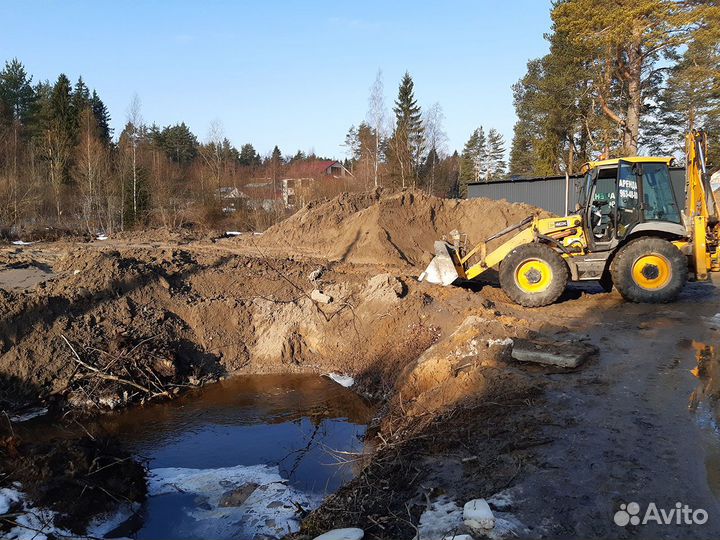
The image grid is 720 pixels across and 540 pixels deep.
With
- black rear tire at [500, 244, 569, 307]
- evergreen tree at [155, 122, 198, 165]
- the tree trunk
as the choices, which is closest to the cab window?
black rear tire at [500, 244, 569, 307]

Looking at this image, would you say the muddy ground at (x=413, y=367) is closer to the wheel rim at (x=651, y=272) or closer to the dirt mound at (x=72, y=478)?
the dirt mound at (x=72, y=478)

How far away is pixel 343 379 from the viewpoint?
402 inches

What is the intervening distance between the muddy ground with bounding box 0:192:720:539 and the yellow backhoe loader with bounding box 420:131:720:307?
0.51 meters

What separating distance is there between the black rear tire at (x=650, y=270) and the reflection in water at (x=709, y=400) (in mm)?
1881

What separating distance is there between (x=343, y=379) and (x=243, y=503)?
414 cm

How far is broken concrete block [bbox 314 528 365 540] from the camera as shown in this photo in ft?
13.8

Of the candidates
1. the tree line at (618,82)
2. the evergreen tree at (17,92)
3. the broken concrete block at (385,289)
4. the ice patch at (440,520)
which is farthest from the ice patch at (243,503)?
the evergreen tree at (17,92)

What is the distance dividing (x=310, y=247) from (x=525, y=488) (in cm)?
1408

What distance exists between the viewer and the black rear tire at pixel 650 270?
32.3ft

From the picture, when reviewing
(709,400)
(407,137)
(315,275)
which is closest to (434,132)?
(407,137)

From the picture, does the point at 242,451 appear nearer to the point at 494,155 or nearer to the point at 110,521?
the point at 110,521

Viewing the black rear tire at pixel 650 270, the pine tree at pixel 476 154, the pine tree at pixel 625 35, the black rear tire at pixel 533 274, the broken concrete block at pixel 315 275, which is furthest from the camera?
the pine tree at pixel 476 154

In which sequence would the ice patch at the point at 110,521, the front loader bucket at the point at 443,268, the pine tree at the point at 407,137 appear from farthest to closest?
the pine tree at the point at 407,137, the front loader bucket at the point at 443,268, the ice patch at the point at 110,521

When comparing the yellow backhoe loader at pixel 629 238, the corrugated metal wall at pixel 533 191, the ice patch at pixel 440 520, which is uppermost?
the corrugated metal wall at pixel 533 191
